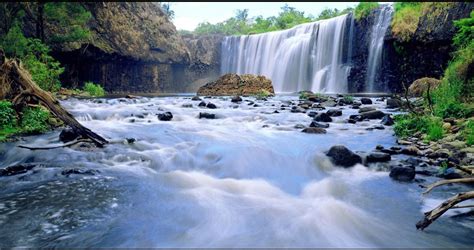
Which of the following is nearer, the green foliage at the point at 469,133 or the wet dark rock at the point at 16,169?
the wet dark rock at the point at 16,169

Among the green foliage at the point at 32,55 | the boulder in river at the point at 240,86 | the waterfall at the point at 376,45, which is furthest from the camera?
the boulder in river at the point at 240,86

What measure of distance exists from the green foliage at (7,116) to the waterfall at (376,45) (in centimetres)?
2231

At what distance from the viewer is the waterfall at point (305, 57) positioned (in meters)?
26.7

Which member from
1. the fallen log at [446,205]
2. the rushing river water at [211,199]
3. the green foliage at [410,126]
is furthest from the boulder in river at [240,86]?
the fallen log at [446,205]

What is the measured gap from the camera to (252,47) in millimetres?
35875

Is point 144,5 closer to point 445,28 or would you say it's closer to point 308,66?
point 308,66

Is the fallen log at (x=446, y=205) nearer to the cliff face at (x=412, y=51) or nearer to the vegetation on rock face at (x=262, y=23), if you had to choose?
the cliff face at (x=412, y=51)

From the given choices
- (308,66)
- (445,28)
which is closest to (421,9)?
(445,28)

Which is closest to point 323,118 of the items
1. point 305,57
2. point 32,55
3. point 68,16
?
point 32,55

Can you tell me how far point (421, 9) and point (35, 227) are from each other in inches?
929

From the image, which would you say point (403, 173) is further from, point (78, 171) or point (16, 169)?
point (16, 169)

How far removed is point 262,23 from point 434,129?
4862 centimetres

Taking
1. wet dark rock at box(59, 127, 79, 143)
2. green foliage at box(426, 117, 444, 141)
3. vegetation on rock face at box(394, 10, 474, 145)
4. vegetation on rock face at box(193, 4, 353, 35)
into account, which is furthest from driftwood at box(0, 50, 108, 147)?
vegetation on rock face at box(193, 4, 353, 35)

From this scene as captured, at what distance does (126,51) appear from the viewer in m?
30.4
